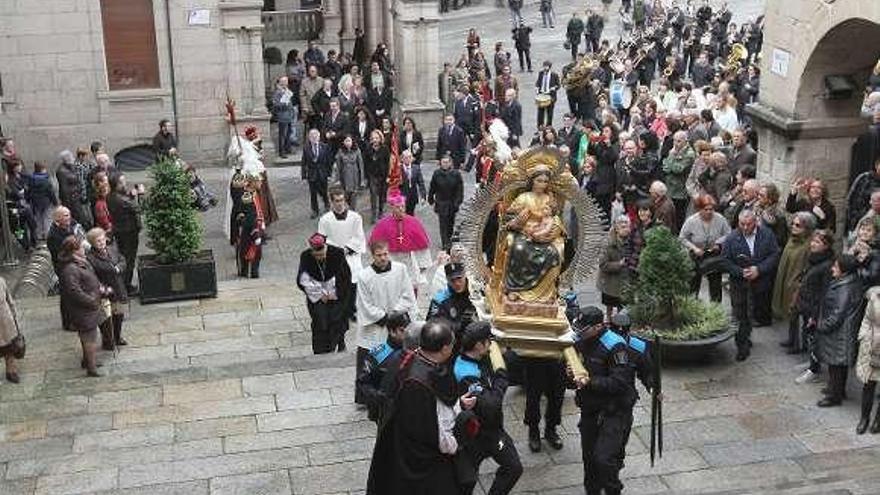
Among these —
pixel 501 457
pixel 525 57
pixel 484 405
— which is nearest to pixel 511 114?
pixel 525 57

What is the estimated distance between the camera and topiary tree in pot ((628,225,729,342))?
12.9m

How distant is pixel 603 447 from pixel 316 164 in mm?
11455

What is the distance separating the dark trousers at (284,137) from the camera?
24.5 metres

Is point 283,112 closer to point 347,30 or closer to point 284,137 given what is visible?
point 284,137

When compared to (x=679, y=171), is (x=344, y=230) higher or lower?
lower

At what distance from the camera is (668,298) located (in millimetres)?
13070

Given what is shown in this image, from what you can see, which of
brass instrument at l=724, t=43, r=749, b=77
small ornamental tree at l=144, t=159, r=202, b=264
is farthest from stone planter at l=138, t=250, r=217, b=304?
brass instrument at l=724, t=43, r=749, b=77

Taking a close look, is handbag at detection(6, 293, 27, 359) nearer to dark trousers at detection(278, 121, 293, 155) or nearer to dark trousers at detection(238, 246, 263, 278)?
dark trousers at detection(238, 246, 263, 278)

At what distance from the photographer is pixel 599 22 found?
37188mm

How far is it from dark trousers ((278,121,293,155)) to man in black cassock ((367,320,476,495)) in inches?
662

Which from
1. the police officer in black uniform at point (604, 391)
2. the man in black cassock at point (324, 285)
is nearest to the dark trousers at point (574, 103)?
the man in black cassock at point (324, 285)

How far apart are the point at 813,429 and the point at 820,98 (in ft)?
18.7

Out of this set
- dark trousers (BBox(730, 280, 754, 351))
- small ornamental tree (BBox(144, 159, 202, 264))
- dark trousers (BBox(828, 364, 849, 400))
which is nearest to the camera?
dark trousers (BBox(828, 364, 849, 400))

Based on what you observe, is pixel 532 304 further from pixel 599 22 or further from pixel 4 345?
pixel 599 22
